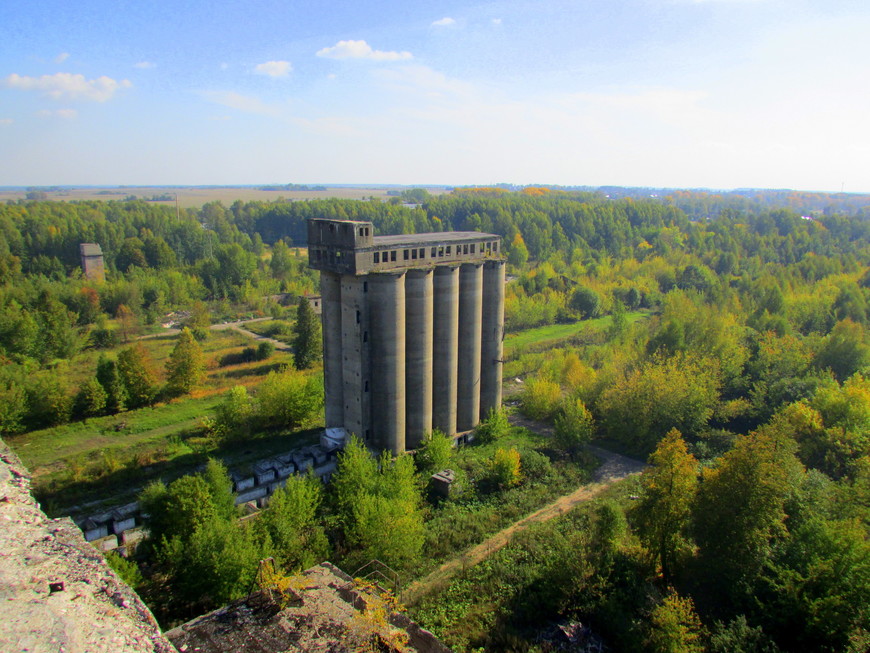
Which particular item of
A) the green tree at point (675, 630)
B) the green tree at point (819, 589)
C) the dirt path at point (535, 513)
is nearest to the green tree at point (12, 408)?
the dirt path at point (535, 513)

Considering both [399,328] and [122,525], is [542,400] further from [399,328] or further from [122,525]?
[122,525]

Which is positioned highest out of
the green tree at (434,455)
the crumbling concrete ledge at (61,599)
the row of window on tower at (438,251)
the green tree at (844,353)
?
the row of window on tower at (438,251)

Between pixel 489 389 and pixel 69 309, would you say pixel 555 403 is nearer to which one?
pixel 489 389

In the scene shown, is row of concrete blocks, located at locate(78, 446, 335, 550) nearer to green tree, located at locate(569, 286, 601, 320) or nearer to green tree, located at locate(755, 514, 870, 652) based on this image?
green tree, located at locate(755, 514, 870, 652)

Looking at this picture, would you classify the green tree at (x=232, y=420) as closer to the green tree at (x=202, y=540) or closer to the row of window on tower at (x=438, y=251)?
the green tree at (x=202, y=540)

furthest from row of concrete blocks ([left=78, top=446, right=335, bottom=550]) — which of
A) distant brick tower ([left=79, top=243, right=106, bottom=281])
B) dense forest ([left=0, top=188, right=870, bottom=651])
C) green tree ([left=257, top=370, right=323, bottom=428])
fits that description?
distant brick tower ([left=79, top=243, right=106, bottom=281])

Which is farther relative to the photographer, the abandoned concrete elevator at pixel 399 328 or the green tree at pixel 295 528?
the abandoned concrete elevator at pixel 399 328
